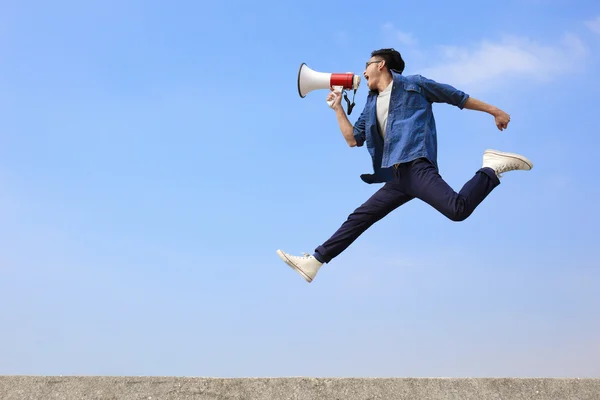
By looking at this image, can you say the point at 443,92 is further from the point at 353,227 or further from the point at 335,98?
the point at 353,227

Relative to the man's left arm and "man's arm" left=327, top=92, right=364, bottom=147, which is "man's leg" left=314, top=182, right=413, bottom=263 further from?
the man's left arm

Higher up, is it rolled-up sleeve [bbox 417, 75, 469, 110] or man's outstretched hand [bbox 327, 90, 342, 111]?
rolled-up sleeve [bbox 417, 75, 469, 110]

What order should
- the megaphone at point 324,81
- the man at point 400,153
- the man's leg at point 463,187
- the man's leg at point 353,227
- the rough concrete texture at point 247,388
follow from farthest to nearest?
the megaphone at point 324,81, the man's leg at point 353,227, the man at point 400,153, the man's leg at point 463,187, the rough concrete texture at point 247,388

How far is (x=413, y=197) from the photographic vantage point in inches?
205

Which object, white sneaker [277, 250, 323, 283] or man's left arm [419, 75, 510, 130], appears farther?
white sneaker [277, 250, 323, 283]

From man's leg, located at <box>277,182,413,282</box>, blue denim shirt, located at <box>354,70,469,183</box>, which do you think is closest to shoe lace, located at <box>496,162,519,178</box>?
blue denim shirt, located at <box>354,70,469,183</box>

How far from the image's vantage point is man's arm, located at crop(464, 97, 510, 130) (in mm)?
5184

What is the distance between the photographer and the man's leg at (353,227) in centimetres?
528

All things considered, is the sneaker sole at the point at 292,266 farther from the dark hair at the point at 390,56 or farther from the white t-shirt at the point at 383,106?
the dark hair at the point at 390,56

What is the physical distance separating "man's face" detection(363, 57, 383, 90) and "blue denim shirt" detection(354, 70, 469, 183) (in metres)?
0.09

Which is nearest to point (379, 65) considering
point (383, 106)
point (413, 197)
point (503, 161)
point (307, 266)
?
point (383, 106)

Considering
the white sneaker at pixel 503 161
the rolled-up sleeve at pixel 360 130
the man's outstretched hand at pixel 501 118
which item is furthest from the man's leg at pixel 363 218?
the man's outstretched hand at pixel 501 118

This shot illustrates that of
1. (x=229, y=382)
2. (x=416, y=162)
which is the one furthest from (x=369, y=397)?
(x=416, y=162)

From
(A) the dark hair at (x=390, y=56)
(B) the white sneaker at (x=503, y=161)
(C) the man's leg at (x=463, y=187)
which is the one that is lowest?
(C) the man's leg at (x=463, y=187)
